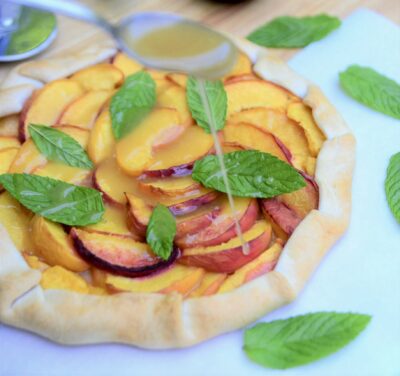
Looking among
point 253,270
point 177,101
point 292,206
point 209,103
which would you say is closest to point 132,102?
point 177,101

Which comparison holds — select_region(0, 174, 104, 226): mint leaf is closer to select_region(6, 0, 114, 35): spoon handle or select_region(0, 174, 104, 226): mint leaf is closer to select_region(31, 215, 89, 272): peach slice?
select_region(31, 215, 89, 272): peach slice

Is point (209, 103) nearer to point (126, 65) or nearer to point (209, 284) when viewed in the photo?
point (126, 65)

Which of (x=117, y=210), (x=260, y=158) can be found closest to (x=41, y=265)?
(x=117, y=210)

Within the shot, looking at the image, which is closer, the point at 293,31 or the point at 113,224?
the point at 113,224

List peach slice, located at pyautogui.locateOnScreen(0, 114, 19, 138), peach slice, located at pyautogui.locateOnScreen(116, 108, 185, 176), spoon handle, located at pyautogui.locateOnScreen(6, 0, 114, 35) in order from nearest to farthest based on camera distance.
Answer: spoon handle, located at pyautogui.locateOnScreen(6, 0, 114, 35), peach slice, located at pyautogui.locateOnScreen(116, 108, 185, 176), peach slice, located at pyautogui.locateOnScreen(0, 114, 19, 138)

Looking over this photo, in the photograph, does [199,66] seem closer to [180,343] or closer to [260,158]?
[260,158]

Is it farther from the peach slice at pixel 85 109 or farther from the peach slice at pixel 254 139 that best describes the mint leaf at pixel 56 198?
the peach slice at pixel 254 139

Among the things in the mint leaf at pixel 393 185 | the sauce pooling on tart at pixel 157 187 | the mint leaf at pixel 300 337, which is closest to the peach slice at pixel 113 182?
the sauce pooling on tart at pixel 157 187

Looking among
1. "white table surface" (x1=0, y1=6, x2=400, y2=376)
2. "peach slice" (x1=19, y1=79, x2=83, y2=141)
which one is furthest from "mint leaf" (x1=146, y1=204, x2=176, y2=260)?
"peach slice" (x1=19, y1=79, x2=83, y2=141)
